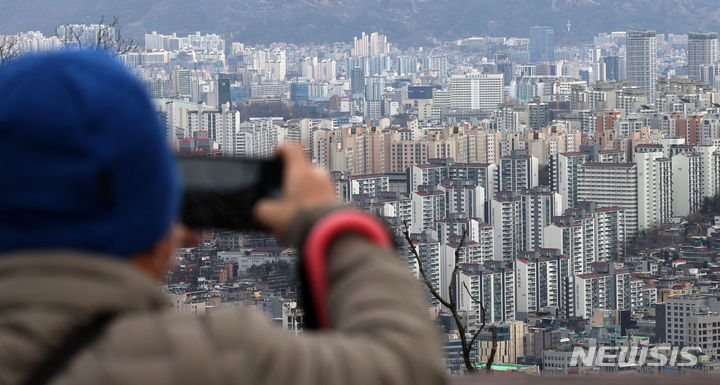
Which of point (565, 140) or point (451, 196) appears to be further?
point (565, 140)

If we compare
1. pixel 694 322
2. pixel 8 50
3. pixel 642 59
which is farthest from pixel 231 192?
pixel 642 59

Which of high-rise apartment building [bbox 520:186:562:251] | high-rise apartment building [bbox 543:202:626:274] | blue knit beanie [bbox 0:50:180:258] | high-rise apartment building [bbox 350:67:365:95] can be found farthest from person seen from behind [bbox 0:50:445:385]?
high-rise apartment building [bbox 350:67:365:95]

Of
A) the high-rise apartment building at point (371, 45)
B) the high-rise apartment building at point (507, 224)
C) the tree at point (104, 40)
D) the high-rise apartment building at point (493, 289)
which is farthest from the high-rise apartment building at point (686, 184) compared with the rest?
the high-rise apartment building at point (371, 45)

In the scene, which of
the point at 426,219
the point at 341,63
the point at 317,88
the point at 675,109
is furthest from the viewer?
the point at 341,63

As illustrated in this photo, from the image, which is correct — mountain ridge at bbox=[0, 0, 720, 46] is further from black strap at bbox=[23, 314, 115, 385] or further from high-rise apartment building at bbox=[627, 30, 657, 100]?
black strap at bbox=[23, 314, 115, 385]

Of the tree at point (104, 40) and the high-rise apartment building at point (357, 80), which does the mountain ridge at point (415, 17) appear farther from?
the tree at point (104, 40)

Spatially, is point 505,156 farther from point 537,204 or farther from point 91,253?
point 91,253

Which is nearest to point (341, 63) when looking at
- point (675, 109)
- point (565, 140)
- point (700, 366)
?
point (675, 109)
